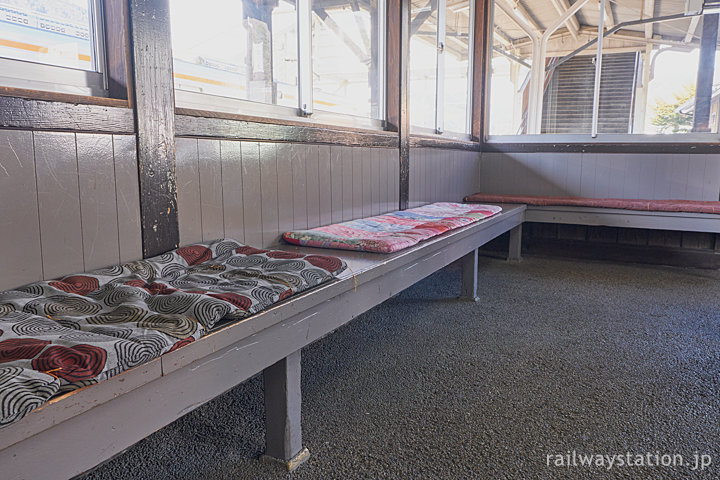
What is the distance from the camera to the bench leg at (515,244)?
166 inches

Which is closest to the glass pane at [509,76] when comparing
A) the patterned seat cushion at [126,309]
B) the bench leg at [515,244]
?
the bench leg at [515,244]

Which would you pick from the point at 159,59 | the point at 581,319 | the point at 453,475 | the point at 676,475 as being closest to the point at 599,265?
the point at 581,319

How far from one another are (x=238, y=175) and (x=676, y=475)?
66.3 inches

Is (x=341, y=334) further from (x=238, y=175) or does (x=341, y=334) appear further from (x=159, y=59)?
(x=159, y=59)

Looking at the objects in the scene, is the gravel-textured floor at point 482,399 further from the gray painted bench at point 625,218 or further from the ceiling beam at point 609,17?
the ceiling beam at point 609,17

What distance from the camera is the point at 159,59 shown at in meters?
1.65

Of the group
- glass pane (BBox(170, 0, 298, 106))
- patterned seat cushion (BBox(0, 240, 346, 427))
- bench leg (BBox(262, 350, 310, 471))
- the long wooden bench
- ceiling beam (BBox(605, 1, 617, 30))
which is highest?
ceiling beam (BBox(605, 1, 617, 30))

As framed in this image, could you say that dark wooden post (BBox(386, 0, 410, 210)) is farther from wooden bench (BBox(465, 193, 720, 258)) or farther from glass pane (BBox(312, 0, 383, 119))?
wooden bench (BBox(465, 193, 720, 258))

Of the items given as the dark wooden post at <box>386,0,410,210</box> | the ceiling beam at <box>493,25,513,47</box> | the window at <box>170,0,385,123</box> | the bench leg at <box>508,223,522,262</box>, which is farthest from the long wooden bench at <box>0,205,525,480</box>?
the ceiling beam at <box>493,25,513,47</box>

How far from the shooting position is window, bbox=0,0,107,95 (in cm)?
140

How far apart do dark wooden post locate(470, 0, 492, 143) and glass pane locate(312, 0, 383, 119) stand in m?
1.65

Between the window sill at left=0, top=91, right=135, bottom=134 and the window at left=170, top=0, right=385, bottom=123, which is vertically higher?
the window at left=170, top=0, right=385, bottom=123

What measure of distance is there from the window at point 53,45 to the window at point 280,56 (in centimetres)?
31

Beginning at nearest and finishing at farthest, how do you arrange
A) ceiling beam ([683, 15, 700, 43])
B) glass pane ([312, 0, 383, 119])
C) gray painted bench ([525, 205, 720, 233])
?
glass pane ([312, 0, 383, 119]), gray painted bench ([525, 205, 720, 233]), ceiling beam ([683, 15, 700, 43])
